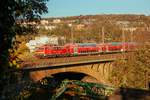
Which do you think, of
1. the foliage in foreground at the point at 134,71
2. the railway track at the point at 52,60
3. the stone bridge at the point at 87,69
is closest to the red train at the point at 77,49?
the stone bridge at the point at 87,69

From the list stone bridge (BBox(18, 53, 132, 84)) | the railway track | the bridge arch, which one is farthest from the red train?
the railway track

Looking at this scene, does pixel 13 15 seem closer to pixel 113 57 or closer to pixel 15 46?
pixel 15 46

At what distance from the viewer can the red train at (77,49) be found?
65.9 metres

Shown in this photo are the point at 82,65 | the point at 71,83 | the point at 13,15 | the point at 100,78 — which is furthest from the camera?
the point at 100,78

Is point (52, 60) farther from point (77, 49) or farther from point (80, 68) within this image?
point (77, 49)

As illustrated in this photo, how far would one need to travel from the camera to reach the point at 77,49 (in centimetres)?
7212

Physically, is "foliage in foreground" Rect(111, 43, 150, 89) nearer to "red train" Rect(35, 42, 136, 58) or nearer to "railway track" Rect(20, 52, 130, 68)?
"railway track" Rect(20, 52, 130, 68)

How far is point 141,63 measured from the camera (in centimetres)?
5544

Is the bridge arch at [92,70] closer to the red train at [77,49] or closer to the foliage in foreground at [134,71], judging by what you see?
the foliage in foreground at [134,71]

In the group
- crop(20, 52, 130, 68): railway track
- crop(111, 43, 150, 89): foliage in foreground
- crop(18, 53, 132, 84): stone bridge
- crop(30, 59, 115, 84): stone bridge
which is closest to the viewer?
crop(20, 52, 130, 68): railway track

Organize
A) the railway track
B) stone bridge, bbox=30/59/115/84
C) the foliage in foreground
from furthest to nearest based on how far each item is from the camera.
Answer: the foliage in foreground
stone bridge, bbox=30/59/115/84
the railway track

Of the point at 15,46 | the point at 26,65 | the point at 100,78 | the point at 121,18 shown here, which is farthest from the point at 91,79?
the point at 121,18

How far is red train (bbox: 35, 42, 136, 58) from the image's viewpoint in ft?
216

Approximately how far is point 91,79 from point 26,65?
66.5 feet
